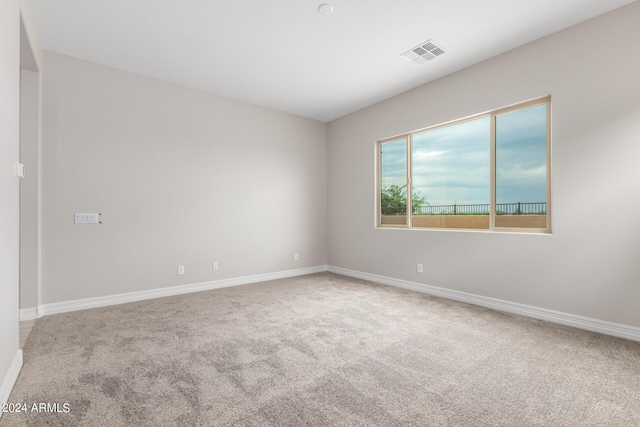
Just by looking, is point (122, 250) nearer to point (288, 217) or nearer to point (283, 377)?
point (288, 217)

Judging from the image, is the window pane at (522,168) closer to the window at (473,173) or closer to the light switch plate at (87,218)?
the window at (473,173)

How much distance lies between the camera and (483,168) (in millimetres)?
3715

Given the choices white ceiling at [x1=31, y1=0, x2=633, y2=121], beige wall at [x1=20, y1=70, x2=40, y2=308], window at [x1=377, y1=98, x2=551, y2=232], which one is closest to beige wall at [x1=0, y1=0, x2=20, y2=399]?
white ceiling at [x1=31, y1=0, x2=633, y2=121]

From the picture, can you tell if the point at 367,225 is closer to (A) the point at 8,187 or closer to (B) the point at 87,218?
(B) the point at 87,218

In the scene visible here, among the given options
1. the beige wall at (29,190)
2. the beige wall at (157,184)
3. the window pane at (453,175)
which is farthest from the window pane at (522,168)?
the beige wall at (29,190)

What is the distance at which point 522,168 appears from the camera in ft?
11.0

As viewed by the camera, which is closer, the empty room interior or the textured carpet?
the textured carpet

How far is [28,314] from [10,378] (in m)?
1.78

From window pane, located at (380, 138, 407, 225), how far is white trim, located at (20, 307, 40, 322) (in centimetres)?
465

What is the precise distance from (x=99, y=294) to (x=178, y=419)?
9.13 ft

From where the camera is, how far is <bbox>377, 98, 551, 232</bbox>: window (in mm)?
3240

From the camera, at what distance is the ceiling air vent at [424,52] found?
125 inches

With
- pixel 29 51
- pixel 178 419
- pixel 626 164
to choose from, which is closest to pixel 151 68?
pixel 29 51

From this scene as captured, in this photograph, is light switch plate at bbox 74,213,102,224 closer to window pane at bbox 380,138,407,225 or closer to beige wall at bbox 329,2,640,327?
window pane at bbox 380,138,407,225
